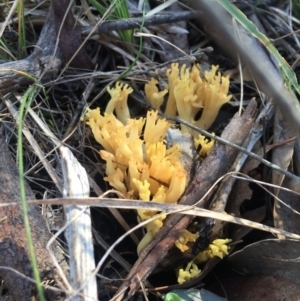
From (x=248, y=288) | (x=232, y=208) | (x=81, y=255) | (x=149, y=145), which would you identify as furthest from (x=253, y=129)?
(x=81, y=255)

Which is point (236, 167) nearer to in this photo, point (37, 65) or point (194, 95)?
point (194, 95)

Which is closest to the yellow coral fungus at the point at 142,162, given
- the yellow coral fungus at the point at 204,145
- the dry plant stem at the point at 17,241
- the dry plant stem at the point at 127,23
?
the yellow coral fungus at the point at 204,145

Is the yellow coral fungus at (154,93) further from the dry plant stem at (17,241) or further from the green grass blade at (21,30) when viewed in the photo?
the dry plant stem at (17,241)

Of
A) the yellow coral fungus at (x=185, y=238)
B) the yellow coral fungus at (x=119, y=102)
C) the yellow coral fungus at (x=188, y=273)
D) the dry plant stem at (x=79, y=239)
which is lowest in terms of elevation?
the yellow coral fungus at (x=188, y=273)

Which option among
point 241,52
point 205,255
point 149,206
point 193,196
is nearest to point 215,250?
point 205,255

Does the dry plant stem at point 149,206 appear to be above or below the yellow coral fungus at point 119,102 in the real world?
below

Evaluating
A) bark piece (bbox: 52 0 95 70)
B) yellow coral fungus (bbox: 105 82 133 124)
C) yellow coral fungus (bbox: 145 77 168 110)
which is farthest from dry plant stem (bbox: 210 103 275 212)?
bark piece (bbox: 52 0 95 70)
